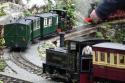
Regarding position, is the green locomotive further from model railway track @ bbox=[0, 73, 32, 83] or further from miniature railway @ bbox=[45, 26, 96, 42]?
model railway track @ bbox=[0, 73, 32, 83]

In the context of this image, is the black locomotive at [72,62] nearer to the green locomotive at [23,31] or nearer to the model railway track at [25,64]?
the model railway track at [25,64]

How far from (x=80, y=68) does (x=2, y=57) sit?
7.88 m

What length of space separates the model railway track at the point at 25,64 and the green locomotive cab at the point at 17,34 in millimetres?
1071

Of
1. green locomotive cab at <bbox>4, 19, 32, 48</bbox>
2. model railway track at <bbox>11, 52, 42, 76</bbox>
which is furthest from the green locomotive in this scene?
model railway track at <bbox>11, 52, 42, 76</bbox>

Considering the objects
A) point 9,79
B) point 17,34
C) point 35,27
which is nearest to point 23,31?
point 17,34

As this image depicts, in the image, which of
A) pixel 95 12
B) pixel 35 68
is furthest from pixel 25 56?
pixel 95 12

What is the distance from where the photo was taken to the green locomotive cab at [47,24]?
24103mm

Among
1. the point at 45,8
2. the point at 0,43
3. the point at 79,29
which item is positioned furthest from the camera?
the point at 45,8

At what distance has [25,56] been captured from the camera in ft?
63.5

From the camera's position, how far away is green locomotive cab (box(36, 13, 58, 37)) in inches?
949

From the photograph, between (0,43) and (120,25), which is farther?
(120,25)

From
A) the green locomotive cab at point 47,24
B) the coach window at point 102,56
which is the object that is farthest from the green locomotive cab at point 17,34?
the coach window at point 102,56

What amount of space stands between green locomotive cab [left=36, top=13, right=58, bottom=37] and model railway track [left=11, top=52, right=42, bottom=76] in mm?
4605

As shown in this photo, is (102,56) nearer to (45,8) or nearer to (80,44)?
(80,44)
